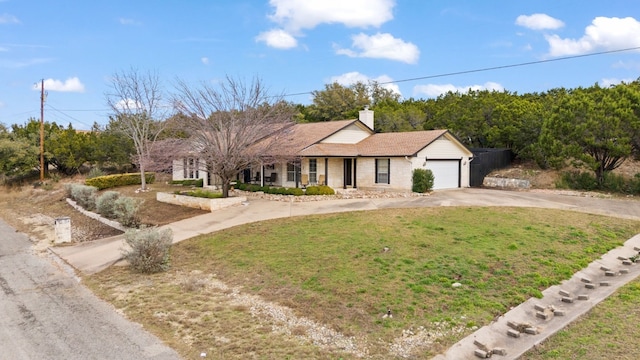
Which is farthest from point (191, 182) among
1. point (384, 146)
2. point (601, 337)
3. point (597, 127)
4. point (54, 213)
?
point (601, 337)

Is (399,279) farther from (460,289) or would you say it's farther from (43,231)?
(43,231)

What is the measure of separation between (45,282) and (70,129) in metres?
35.9

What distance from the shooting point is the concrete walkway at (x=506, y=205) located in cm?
747

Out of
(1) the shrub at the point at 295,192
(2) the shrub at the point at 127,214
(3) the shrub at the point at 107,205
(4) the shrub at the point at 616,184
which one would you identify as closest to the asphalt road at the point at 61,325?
(2) the shrub at the point at 127,214

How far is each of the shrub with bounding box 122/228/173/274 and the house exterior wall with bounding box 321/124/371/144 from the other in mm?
15393

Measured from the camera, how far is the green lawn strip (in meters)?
6.75

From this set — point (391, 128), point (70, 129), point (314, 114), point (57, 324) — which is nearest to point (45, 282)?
point (57, 324)

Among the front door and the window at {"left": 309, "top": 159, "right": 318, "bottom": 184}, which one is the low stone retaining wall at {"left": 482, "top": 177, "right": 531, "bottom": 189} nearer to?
the front door

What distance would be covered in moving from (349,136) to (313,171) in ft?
12.9

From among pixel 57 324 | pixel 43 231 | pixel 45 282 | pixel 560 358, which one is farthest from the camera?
pixel 43 231

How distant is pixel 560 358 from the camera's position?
6.69m

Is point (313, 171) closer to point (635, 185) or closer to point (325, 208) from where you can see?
point (325, 208)

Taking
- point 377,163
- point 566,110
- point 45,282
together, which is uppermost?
point 566,110

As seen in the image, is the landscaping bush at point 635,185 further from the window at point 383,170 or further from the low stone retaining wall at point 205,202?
the low stone retaining wall at point 205,202
